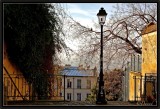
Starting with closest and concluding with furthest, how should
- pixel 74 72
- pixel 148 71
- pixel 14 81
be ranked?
pixel 14 81, pixel 148 71, pixel 74 72

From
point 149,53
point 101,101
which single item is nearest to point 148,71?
point 149,53

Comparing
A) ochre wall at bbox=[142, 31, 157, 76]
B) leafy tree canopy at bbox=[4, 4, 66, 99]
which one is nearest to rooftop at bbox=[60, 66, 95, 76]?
leafy tree canopy at bbox=[4, 4, 66, 99]

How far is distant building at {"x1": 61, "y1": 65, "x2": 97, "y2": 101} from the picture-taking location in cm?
1045

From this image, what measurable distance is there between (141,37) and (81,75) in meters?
2.16

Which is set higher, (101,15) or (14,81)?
(101,15)

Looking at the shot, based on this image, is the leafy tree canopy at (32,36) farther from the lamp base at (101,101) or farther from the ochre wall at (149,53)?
the ochre wall at (149,53)

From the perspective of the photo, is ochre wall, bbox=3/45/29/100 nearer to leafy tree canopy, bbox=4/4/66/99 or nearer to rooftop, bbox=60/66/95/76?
leafy tree canopy, bbox=4/4/66/99

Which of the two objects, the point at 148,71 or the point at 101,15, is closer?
the point at 101,15

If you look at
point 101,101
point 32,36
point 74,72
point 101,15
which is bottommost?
point 101,101

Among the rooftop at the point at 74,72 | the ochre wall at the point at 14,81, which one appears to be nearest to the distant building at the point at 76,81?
the rooftop at the point at 74,72

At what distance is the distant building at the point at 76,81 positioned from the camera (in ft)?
34.3

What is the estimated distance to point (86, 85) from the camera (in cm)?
1208

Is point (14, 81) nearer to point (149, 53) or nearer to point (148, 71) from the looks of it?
point (148, 71)

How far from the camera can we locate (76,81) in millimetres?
11172
